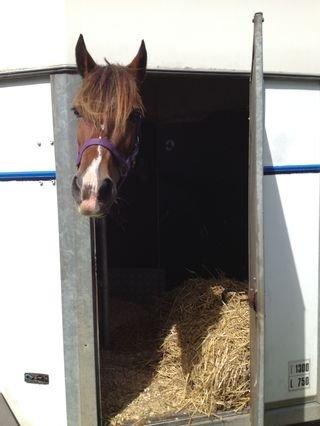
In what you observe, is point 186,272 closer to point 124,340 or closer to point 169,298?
point 169,298

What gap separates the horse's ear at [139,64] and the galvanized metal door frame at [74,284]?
12.5 inches

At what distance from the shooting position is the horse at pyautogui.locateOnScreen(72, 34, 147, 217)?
218 centimetres

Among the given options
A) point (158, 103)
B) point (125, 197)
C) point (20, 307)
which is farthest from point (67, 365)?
point (158, 103)

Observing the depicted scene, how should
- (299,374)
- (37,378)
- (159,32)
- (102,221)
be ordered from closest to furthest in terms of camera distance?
1. (159,32)
2. (37,378)
3. (299,374)
4. (102,221)

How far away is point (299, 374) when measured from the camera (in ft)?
10.6

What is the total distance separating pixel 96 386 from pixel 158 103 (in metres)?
2.94

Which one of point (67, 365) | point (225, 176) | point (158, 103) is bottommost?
point (67, 365)

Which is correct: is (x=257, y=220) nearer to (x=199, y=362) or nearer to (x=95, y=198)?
(x=95, y=198)

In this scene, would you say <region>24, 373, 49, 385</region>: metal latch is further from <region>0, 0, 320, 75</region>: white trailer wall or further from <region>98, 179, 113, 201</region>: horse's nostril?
<region>0, 0, 320, 75</region>: white trailer wall

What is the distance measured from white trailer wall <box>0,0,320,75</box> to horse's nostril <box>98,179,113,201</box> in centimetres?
80

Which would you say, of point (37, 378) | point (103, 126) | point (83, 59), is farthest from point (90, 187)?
point (37, 378)

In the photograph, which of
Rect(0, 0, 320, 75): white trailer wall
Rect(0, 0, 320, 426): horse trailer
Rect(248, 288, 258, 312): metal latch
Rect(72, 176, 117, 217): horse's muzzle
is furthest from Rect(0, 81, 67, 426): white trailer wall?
Rect(248, 288, 258, 312): metal latch

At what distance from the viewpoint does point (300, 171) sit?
10.3ft

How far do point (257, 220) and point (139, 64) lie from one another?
95cm
